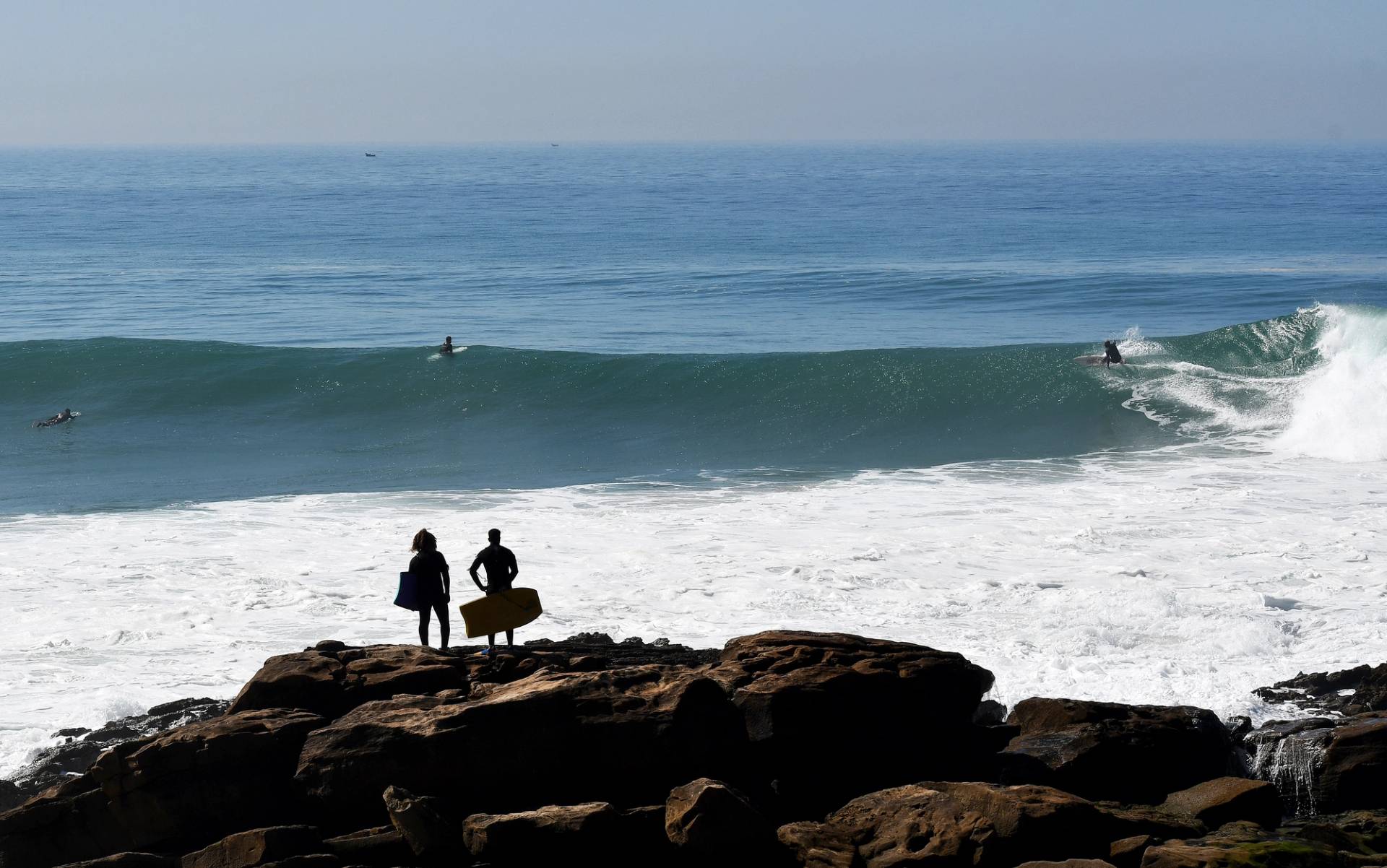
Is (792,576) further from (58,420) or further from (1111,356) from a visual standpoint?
(58,420)

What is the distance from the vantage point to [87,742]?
348 inches

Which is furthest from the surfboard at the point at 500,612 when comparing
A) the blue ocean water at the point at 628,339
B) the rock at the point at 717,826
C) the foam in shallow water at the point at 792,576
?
the blue ocean water at the point at 628,339

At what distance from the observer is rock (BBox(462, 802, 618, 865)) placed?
22.1 feet

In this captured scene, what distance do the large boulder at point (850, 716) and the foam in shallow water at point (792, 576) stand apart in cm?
214

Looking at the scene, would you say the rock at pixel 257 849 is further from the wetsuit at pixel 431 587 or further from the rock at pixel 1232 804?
the rock at pixel 1232 804

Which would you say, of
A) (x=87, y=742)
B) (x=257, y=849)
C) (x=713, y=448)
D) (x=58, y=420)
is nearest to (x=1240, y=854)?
(x=257, y=849)

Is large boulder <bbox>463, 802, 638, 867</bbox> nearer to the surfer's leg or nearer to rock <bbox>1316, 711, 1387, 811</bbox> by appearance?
the surfer's leg

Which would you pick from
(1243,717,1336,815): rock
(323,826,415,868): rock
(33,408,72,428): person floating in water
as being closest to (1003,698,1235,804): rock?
(1243,717,1336,815): rock

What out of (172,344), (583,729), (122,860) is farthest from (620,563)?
(172,344)

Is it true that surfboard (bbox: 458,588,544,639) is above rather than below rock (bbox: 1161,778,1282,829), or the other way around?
above

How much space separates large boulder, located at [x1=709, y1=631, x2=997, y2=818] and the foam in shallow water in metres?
2.14

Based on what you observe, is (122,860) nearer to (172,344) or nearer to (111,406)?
(111,406)

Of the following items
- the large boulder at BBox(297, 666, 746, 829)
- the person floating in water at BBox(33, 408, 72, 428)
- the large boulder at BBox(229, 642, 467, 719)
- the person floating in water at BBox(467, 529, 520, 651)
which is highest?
the person floating in water at BBox(33, 408, 72, 428)

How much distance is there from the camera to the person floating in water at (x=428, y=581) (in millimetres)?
10242
